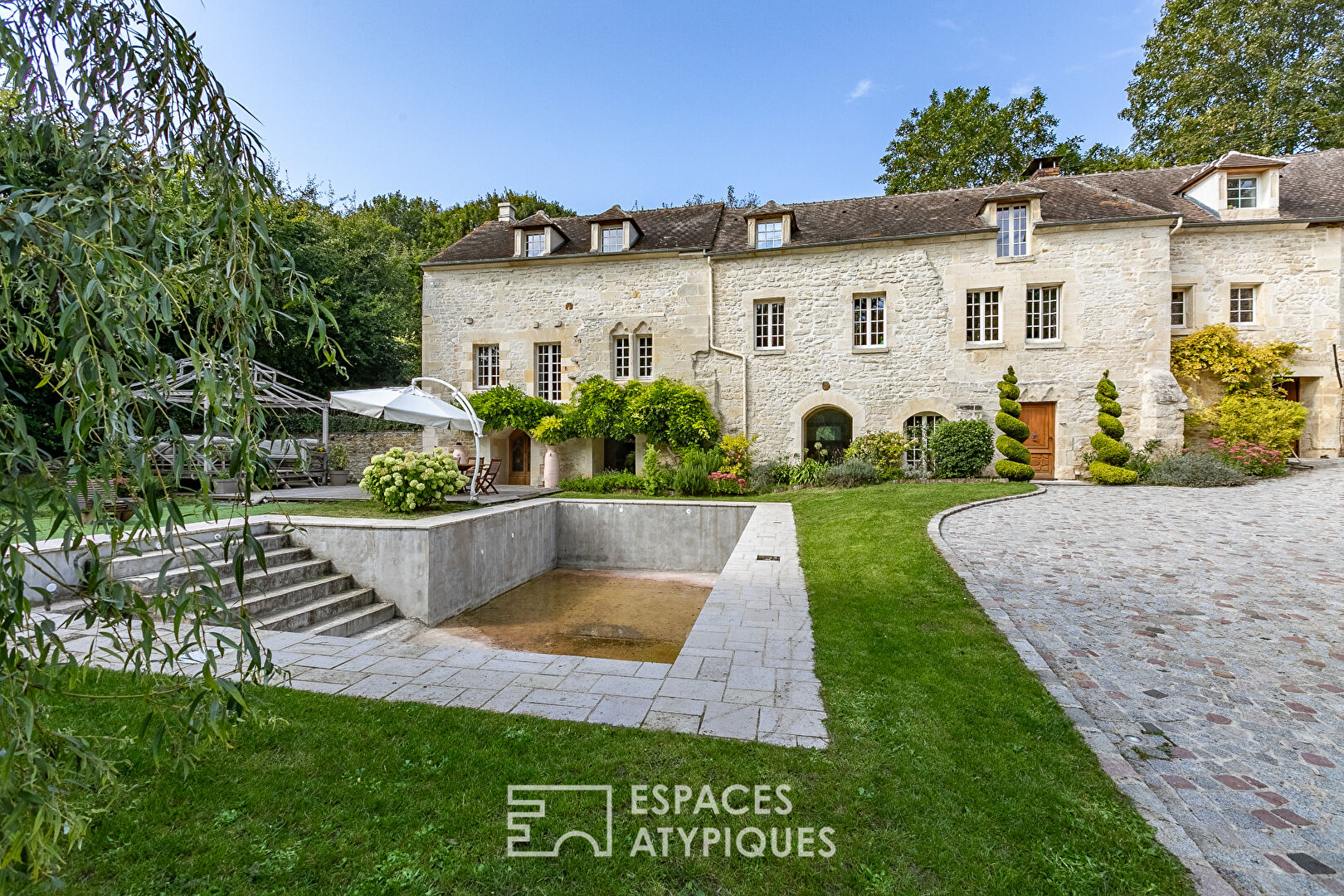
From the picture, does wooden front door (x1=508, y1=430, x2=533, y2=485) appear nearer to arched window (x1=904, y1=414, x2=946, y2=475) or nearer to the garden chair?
the garden chair

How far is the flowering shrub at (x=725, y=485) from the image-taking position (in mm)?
13617

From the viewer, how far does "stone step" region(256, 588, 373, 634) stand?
556 centimetres

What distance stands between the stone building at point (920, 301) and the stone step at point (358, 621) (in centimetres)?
911

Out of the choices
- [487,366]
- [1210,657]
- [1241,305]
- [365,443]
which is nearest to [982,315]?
[1241,305]

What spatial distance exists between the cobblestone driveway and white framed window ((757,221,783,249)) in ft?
32.1

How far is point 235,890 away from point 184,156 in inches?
87.2

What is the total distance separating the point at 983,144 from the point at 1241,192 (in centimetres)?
923

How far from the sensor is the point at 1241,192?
1412 centimetres

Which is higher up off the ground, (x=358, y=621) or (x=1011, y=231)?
(x=1011, y=231)

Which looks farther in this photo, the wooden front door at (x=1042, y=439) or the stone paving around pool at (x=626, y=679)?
the wooden front door at (x=1042, y=439)

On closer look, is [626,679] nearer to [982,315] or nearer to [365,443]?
[982,315]

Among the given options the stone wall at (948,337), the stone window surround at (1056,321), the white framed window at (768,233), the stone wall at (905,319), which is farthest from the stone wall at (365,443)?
the stone window surround at (1056,321)

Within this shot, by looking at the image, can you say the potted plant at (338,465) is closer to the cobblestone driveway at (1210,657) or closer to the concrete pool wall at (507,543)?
the concrete pool wall at (507,543)

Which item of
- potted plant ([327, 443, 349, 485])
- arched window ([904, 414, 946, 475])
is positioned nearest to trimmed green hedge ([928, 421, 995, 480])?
arched window ([904, 414, 946, 475])
